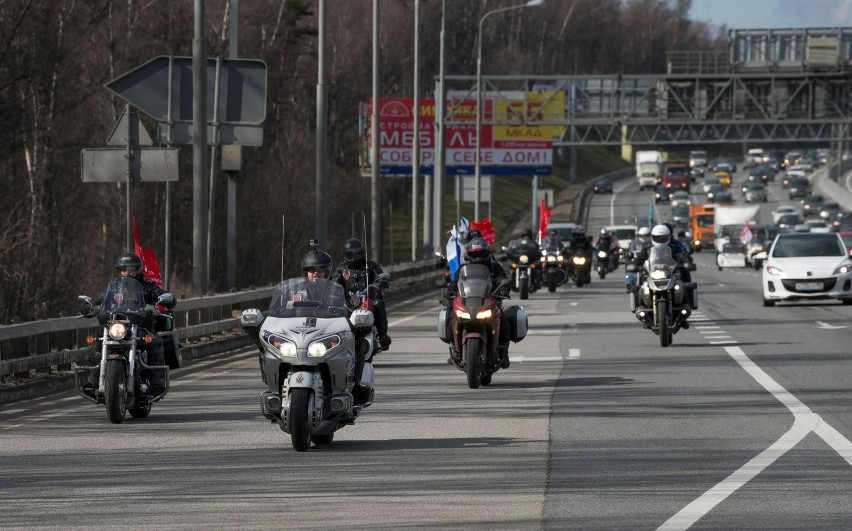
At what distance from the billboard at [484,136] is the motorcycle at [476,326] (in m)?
56.3

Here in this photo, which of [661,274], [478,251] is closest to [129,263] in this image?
[478,251]

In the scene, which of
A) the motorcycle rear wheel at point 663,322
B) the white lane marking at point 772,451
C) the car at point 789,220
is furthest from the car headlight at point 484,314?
the car at point 789,220

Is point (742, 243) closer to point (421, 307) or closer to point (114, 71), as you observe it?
point (114, 71)

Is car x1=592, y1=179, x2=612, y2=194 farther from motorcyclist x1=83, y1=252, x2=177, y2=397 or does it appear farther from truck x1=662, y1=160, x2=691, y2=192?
motorcyclist x1=83, y1=252, x2=177, y2=397

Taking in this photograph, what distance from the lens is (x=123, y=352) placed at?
1560 cm

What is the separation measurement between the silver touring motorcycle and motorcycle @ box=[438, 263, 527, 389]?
508 centimetres

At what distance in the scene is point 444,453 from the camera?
42.6ft

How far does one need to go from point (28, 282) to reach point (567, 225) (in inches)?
1168

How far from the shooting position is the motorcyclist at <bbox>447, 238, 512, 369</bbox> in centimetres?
1923

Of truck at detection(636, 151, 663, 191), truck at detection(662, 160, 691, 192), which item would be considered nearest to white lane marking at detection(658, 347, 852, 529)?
truck at detection(662, 160, 691, 192)

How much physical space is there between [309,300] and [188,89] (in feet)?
43.1

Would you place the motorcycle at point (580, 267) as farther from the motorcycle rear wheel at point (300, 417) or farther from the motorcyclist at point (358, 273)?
the motorcycle rear wheel at point (300, 417)

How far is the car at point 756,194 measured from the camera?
438ft

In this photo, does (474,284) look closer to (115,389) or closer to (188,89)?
(115,389)
